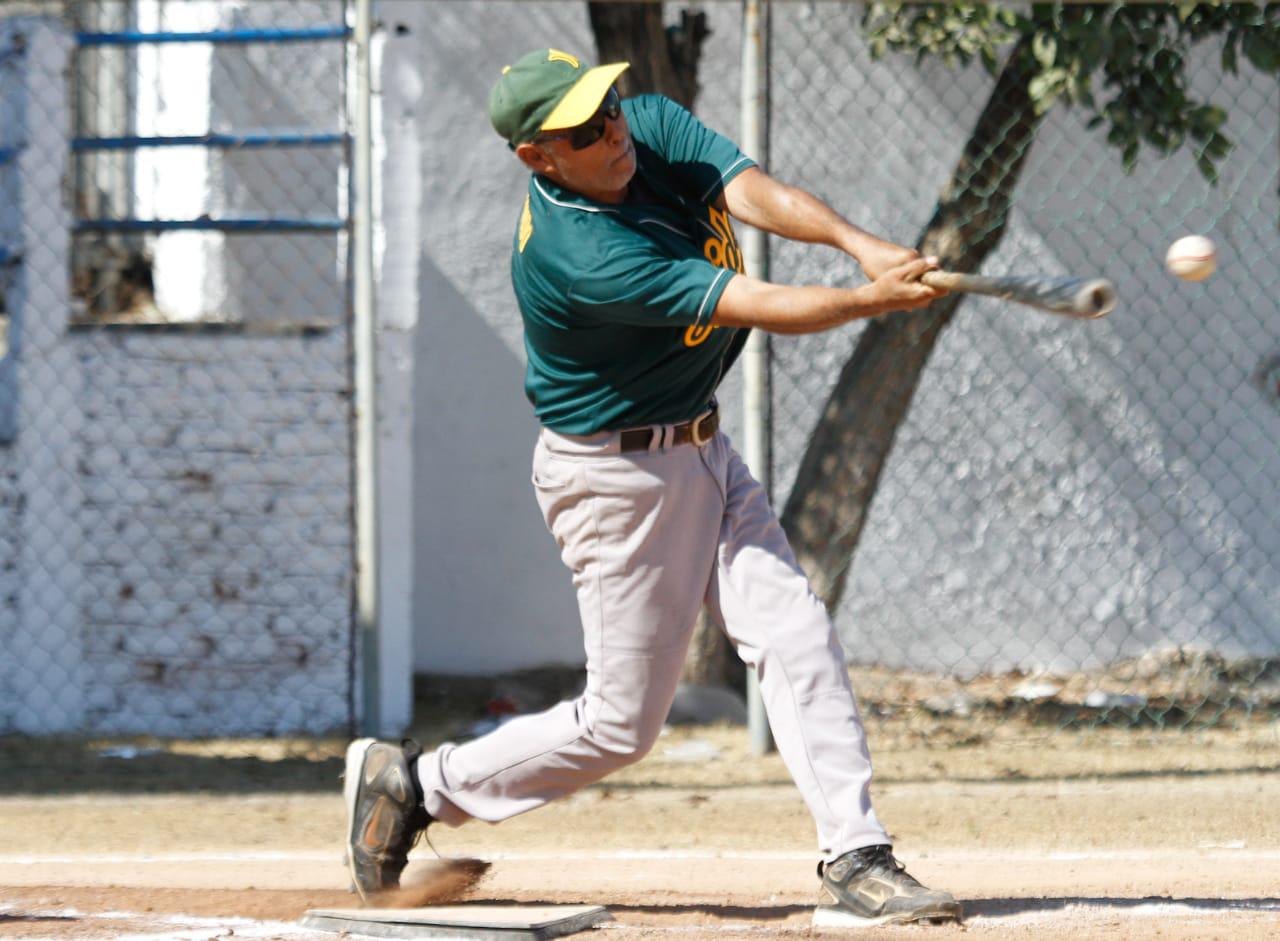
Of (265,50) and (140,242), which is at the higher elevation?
(265,50)

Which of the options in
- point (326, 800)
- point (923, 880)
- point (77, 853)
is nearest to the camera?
point (923, 880)

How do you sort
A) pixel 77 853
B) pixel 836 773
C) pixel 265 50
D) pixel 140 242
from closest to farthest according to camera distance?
pixel 836 773 < pixel 77 853 < pixel 265 50 < pixel 140 242

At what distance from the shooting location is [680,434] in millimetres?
3479

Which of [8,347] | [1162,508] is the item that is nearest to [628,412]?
[8,347]

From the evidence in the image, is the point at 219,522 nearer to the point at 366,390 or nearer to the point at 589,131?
the point at 366,390

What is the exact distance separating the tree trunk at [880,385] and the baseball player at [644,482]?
9.31ft

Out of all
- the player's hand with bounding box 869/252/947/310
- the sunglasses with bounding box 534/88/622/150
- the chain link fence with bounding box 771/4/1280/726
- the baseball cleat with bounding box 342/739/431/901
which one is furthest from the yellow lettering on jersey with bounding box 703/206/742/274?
the chain link fence with bounding box 771/4/1280/726

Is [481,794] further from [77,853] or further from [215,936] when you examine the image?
[77,853]

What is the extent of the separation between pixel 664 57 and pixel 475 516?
7.42 feet

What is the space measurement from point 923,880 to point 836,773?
0.92 meters

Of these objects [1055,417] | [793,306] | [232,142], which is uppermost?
[232,142]

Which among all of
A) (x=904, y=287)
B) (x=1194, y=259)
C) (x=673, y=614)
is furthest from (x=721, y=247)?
(x=1194, y=259)

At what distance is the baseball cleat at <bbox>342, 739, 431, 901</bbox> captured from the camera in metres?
3.78

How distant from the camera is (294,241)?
7.31m
